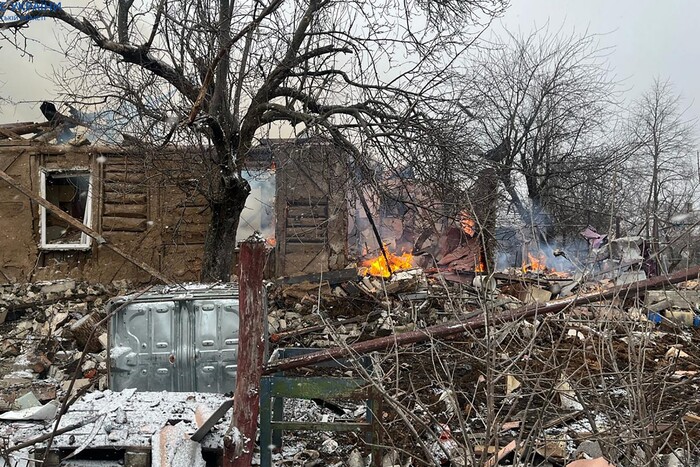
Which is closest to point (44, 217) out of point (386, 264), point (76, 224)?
point (76, 224)

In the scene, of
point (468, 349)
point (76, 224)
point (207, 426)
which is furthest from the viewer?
point (76, 224)

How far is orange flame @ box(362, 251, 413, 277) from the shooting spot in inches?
498

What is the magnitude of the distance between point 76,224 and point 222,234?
4.32 meters

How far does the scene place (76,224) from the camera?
11.9 meters

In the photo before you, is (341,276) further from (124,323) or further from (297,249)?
(124,323)

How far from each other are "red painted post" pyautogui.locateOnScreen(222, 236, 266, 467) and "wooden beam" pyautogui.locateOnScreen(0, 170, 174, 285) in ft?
28.5

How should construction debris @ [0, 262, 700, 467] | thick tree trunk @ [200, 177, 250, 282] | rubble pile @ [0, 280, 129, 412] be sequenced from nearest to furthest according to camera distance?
construction debris @ [0, 262, 700, 467] < rubble pile @ [0, 280, 129, 412] < thick tree trunk @ [200, 177, 250, 282]

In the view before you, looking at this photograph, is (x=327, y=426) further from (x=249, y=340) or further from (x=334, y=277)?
(x=334, y=277)

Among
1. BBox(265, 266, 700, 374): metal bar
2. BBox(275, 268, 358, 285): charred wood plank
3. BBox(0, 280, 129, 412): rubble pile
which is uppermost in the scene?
BBox(265, 266, 700, 374): metal bar

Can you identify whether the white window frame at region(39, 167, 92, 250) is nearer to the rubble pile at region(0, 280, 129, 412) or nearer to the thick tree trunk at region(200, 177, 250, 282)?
the rubble pile at region(0, 280, 129, 412)

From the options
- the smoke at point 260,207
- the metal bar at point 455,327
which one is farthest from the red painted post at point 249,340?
the smoke at point 260,207

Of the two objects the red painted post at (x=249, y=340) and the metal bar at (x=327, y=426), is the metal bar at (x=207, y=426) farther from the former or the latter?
the red painted post at (x=249, y=340)

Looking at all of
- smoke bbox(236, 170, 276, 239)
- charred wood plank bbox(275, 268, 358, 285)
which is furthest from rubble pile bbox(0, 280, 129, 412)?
charred wood plank bbox(275, 268, 358, 285)

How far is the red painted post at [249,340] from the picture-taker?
130 inches
